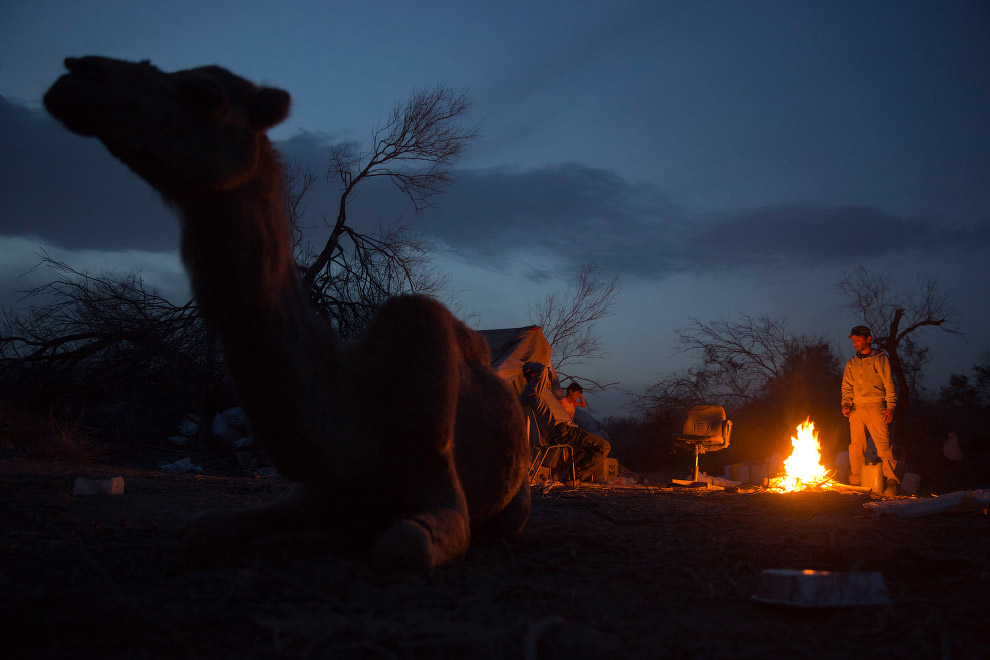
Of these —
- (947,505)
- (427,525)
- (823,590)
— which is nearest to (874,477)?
(947,505)

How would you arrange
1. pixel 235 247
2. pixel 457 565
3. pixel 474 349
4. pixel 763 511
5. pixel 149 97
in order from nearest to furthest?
pixel 149 97 → pixel 235 247 → pixel 457 565 → pixel 474 349 → pixel 763 511

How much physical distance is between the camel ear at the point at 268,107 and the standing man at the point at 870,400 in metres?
10.1

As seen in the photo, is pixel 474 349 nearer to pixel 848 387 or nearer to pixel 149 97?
pixel 149 97

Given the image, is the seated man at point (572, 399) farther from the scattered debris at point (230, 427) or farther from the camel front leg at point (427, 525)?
the camel front leg at point (427, 525)

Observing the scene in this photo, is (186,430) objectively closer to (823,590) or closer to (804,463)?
(804,463)

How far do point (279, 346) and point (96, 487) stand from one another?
175 inches

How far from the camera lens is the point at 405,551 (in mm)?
2629

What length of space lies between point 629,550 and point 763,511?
11.3ft

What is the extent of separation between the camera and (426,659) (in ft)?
5.66

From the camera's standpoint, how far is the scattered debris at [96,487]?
18.4ft

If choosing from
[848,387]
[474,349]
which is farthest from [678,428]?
[474,349]

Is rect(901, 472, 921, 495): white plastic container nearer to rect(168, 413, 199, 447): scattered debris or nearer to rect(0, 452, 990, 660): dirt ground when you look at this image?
rect(0, 452, 990, 660): dirt ground

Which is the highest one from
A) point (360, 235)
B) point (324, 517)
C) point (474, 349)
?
point (360, 235)

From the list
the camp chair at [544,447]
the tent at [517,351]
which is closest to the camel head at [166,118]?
the camp chair at [544,447]
